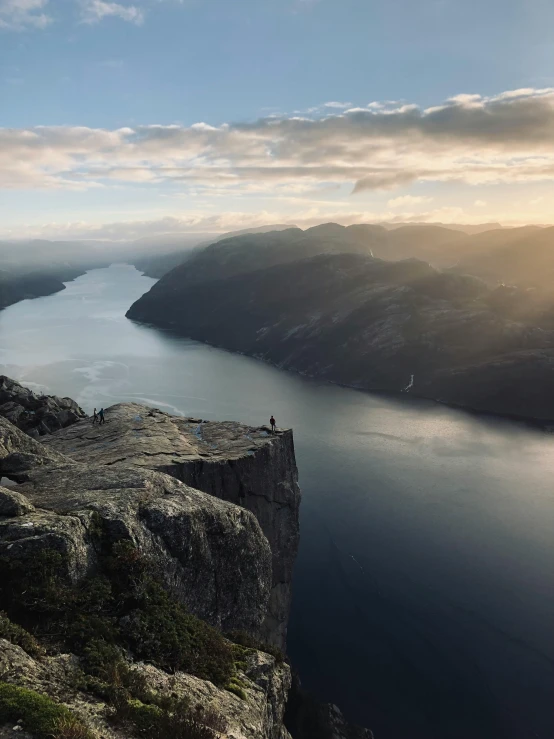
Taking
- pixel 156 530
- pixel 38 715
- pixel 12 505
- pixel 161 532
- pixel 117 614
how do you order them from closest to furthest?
pixel 38 715 → pixel 117 614 → pixel 12 505 → pixel 156 530 → pixel 161 532

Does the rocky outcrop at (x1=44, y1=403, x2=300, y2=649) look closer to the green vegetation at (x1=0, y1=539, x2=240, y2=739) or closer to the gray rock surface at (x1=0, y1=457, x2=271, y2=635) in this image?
the gray rock surface at (x1=0, y1=457, x2=271, y2=635)

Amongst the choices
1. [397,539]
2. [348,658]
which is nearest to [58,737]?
[348,658]

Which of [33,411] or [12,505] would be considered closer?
[12,505]

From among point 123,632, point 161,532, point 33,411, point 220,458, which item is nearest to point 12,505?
point 161,532

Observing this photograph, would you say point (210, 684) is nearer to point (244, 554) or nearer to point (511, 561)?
point (244, 554)

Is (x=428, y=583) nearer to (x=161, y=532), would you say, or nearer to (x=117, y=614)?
(x=161, y=532)

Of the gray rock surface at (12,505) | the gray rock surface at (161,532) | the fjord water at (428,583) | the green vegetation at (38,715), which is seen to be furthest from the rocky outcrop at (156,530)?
the fjord water at (428,583)

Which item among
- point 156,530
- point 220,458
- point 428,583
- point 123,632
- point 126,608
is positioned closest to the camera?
point 123,632
